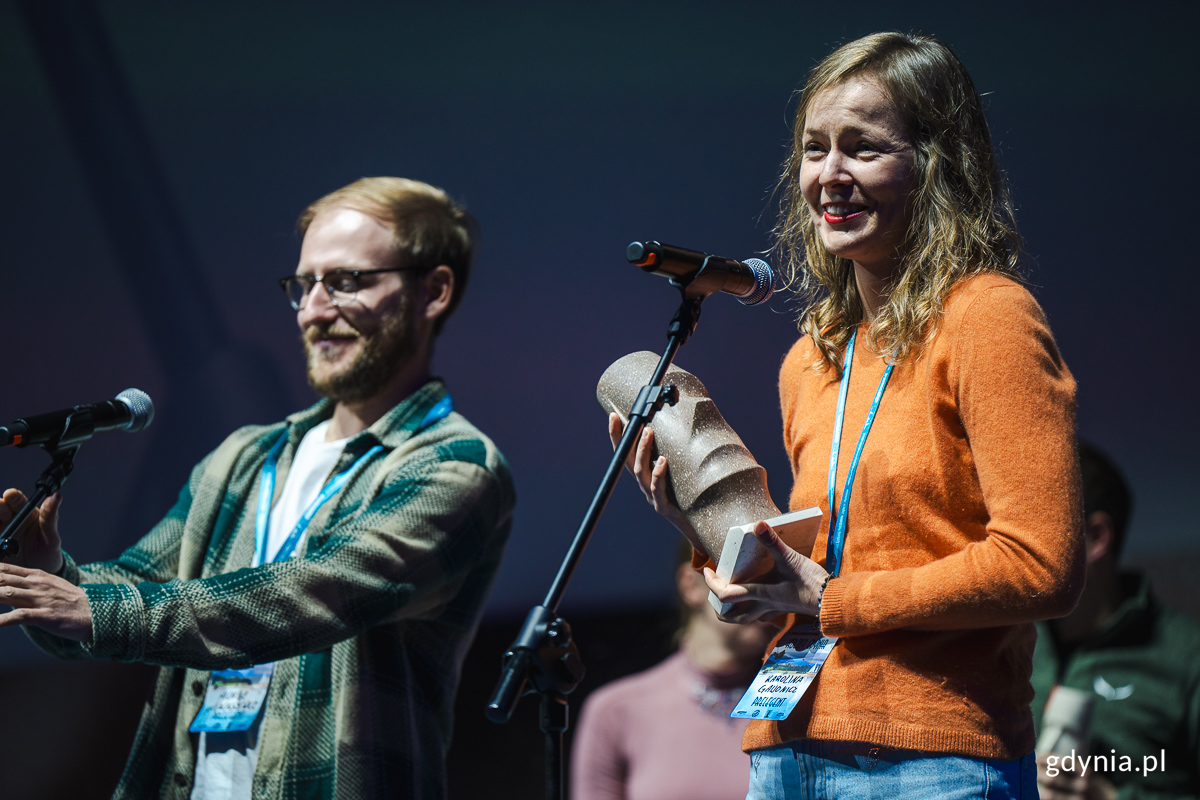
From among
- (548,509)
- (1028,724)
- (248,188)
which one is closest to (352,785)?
(1028,724)

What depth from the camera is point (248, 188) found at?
3.89 m

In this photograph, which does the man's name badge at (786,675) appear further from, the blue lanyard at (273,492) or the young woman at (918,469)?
the blue lanyard at (273,492)

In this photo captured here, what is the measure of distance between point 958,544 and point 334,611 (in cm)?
128

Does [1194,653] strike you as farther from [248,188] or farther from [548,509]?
[248,188]

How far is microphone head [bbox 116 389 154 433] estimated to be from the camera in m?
2.12

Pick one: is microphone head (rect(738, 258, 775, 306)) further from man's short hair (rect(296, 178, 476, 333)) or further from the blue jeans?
man's short hair (rect(296, 178, 476, 333))

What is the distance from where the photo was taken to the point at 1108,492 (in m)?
3.88

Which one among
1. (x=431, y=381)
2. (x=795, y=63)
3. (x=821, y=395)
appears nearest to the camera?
(x=821, y=395)

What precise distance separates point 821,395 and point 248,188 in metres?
2.81

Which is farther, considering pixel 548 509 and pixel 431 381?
pixel 548 509

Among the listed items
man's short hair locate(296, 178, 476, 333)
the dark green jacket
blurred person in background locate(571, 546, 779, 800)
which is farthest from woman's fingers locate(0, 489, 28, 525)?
the dark green jacket

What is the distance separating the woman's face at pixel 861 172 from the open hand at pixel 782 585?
509mm

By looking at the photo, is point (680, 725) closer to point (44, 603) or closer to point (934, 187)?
point (44, 603)

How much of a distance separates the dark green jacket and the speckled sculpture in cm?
213
